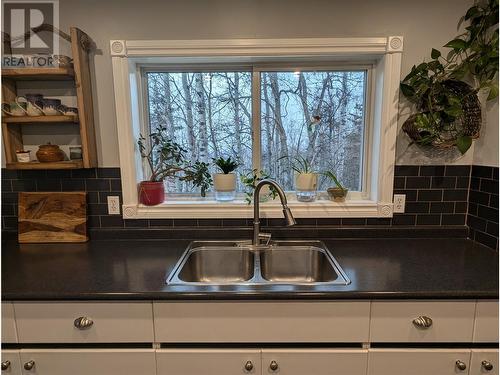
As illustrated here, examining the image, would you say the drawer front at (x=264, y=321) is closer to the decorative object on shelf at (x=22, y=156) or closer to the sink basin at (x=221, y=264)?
the sink basin at (x=221, y=264)

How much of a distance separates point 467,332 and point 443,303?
0.50ft

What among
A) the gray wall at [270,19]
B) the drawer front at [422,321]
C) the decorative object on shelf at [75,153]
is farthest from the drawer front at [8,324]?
the drawer front at [422,321]

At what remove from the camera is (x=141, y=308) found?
1129 millimetres

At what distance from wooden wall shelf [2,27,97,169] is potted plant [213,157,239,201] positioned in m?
0.66

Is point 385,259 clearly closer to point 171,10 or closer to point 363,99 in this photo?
point 363,99

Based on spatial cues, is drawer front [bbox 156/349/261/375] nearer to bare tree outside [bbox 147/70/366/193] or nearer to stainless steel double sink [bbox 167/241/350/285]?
stainless steel double sink [bbox 167/241/350/285]

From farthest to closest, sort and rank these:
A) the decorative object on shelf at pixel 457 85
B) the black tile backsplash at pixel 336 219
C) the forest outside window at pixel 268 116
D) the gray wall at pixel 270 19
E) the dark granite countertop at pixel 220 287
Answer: the forest outside window at pixel 268 116
the black tile backsplash at pixel 336 219
the gray wall at pixel 270 19
the decorative object on shelf at pixel 457 85
the dark granite countertop at pixel 220 287

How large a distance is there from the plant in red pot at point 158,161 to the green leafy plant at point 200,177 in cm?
6

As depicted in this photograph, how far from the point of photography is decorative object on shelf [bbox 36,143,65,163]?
152 cm

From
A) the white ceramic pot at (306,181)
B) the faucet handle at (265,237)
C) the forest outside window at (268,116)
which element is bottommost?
the faucet handle at (265,237)

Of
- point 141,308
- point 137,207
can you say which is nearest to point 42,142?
point 137,207

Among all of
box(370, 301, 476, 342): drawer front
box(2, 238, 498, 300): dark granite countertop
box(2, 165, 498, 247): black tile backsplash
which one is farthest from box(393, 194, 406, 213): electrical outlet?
box(370, 301, 476, 342): drawer front

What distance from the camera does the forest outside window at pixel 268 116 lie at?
5.70 ft

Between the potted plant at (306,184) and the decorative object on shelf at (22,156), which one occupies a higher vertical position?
the decorative object on shelf at (22,156)
